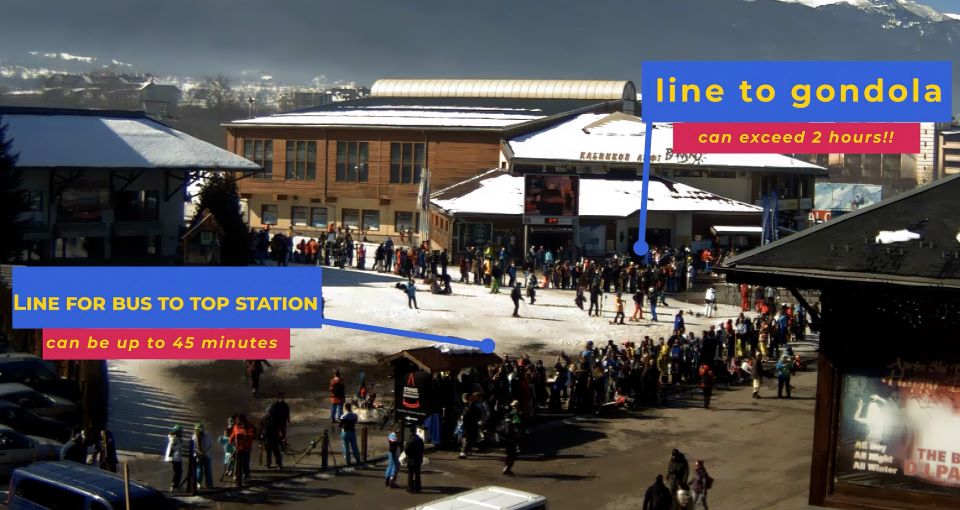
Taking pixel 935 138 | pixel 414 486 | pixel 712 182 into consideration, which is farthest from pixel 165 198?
pixel 935 138

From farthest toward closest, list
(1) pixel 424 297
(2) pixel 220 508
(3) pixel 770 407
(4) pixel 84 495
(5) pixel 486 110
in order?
(5) pixel 486 110 < (1) pixel 424 297 < (3) pixel 770 407 < (2) pixel 220 508 < (4) pixel 84 495

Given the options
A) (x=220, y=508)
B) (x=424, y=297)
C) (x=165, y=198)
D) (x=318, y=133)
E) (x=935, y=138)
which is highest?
(x=935, y=138)

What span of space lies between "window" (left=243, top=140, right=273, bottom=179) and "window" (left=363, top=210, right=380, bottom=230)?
6.83 m

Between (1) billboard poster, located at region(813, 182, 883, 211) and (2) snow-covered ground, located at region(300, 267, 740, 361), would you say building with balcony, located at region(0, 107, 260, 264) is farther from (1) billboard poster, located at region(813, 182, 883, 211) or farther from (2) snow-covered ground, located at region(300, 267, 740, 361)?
(1) billboard poster, located at region(813, 182, 883, 211)

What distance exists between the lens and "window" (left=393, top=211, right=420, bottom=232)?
71688 mm

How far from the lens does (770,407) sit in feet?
99.9

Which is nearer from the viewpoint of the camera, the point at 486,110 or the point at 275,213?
the point at 275,213

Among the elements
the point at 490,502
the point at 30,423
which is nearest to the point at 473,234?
the point at 30,423

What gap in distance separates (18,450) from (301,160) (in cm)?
5454

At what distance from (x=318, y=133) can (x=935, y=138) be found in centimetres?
13893

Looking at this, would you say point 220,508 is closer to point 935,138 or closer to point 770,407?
point 770,407

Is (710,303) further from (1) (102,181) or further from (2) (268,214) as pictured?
(2) (268,214)

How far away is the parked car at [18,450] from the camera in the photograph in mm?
21781

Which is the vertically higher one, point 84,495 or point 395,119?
point 395,119
